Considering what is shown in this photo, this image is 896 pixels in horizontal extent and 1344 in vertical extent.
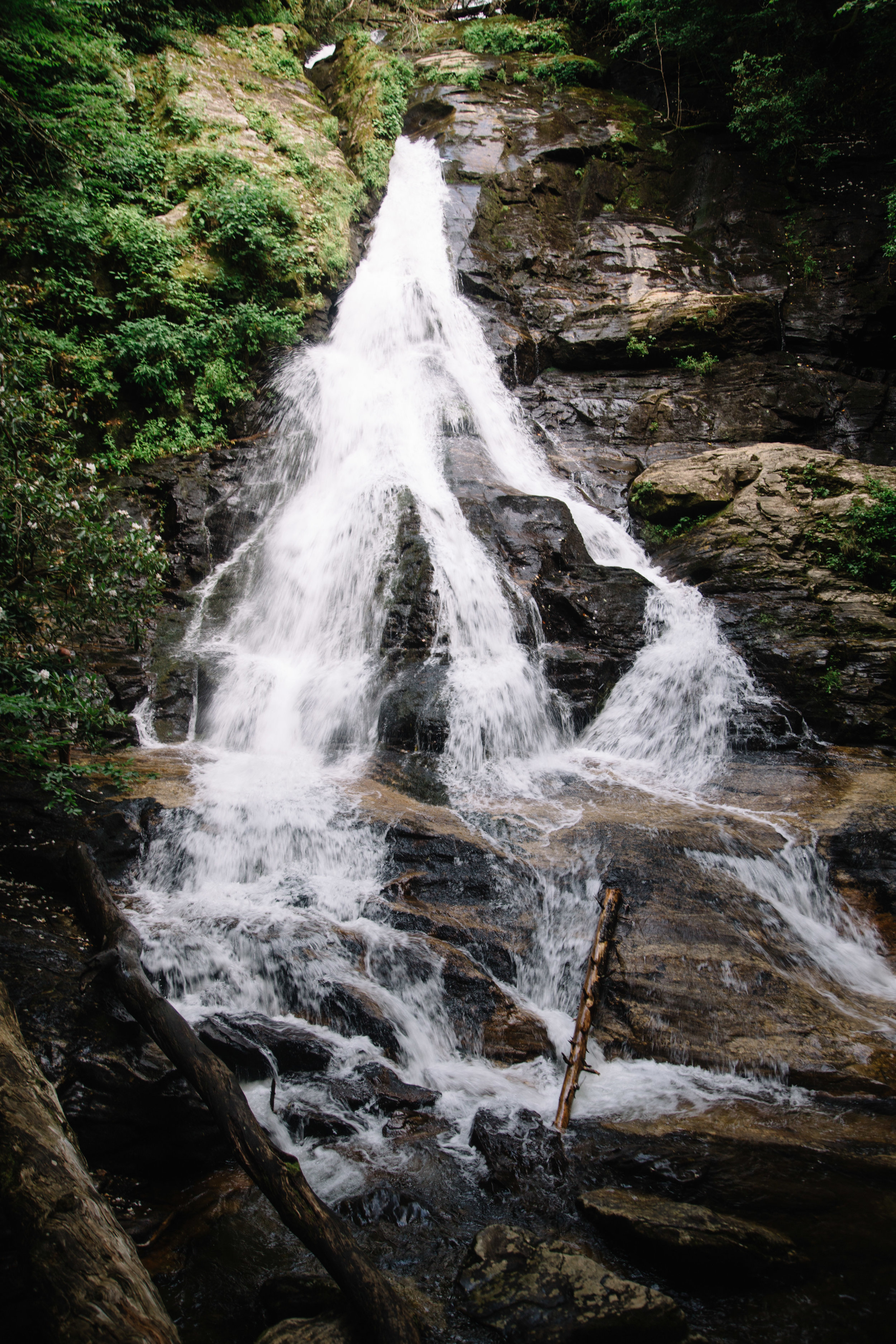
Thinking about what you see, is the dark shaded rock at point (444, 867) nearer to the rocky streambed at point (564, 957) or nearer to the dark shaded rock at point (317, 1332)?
the rocky streambed at point (564, 957)

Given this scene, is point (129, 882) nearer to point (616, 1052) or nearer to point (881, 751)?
point (616, 1052)

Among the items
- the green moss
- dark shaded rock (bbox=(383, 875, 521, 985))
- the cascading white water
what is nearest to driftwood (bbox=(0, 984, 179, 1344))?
the cascading white water

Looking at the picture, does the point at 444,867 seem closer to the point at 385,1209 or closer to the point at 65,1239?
the point at 385,1209

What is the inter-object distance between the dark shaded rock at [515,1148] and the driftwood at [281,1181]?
0.84 meters

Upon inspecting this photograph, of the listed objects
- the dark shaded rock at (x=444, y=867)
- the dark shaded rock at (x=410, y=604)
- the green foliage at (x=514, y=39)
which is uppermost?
the green foliage at (x=514, y=39)

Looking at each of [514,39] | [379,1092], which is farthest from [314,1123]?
[514,39]

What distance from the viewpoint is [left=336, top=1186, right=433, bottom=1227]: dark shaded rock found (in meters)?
2.98

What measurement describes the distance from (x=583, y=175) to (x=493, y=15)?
9742 mm

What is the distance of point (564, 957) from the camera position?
484cm

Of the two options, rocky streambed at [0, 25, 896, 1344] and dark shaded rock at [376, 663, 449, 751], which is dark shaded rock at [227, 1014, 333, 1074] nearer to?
rocky streambed at [0, 25, 896, 1344]

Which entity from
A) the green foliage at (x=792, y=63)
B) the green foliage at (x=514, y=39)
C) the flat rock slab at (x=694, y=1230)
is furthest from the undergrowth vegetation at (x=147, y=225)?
the green foliage at (x=792, y=63)

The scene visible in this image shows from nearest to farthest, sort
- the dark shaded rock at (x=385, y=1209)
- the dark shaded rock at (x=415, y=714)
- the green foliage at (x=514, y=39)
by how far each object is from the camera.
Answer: the dark shaded rock at (x=385, y=1209)
the dark shaded rock at (x=415, y=714)
the green foliage at (x=514, y=39)

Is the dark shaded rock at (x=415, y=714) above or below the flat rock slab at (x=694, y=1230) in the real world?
above

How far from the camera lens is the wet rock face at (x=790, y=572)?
25.4 ft
